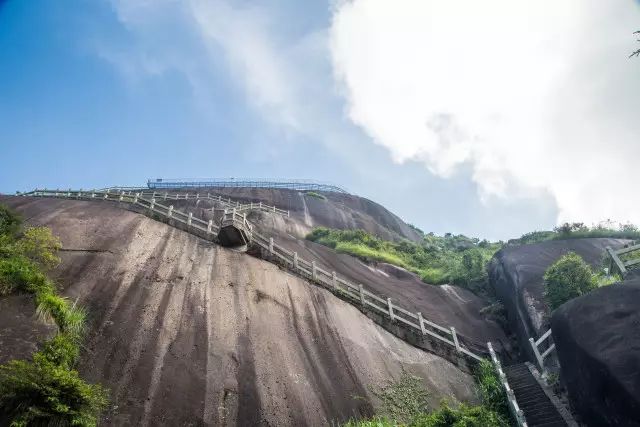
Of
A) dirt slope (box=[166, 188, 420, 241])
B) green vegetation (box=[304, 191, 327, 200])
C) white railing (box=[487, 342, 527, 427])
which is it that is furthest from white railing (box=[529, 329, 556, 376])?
green vegetation (box=[304, 191, 327, 200])

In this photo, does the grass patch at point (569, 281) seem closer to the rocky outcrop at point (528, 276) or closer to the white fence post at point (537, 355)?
the rocky outcrop at point (528, 276)

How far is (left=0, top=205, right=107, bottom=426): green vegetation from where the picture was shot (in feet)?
26.2

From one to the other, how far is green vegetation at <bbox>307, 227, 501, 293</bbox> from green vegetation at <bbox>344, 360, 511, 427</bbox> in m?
11.3

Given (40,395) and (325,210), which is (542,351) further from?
(325,210)

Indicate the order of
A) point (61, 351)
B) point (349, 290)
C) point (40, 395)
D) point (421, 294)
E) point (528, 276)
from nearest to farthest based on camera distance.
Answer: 1. point (40, 395)
2. point (61, 351)
3. point (349, 290)
4. point (528, 276)
5. point (421, 294)

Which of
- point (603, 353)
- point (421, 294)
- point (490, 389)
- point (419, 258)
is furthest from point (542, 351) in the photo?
point (419, 258)

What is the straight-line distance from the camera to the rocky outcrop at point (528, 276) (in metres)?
18.9

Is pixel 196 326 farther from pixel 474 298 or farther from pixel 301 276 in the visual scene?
pixel 474 298

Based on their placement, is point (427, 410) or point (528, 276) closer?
point (427, 410)

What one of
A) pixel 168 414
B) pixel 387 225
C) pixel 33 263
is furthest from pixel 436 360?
pixel 387 225

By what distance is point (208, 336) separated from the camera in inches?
481

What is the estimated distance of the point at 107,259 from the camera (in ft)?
46.7

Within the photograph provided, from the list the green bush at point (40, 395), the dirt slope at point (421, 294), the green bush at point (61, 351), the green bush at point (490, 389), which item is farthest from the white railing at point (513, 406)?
the green bush at point (61, 351)

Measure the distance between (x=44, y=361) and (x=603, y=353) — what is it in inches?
484
